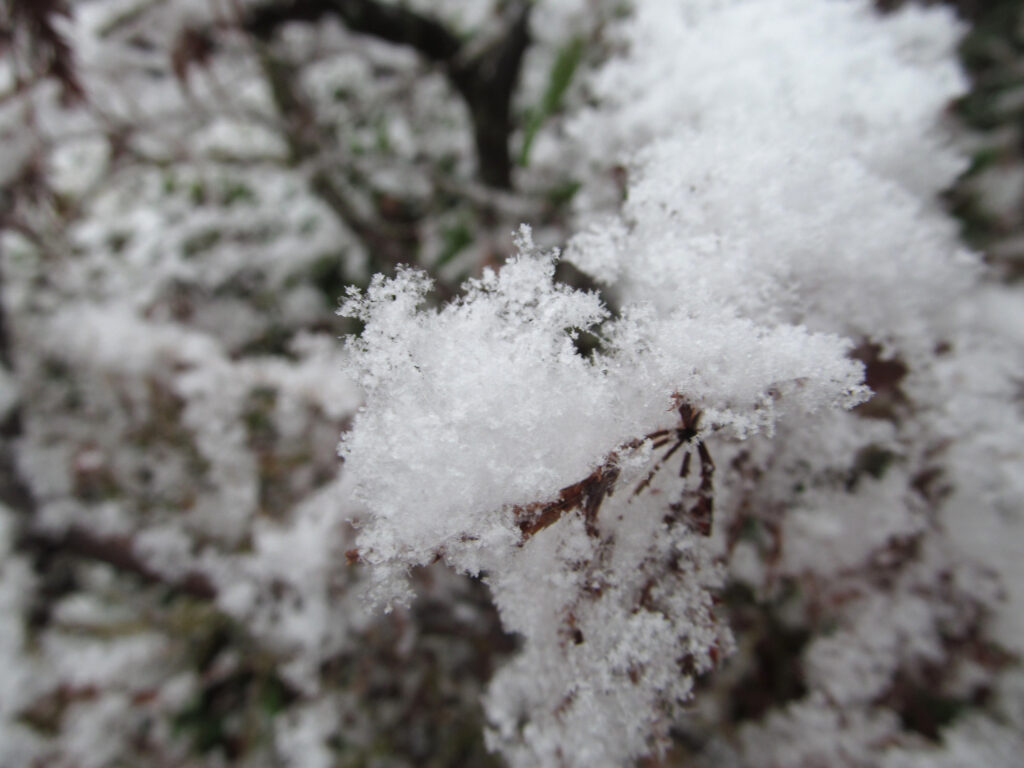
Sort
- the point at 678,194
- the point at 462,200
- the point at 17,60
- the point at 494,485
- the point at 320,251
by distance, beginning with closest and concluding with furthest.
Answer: the point at 494,485
the point at 678,194
the point at 17,60
the point at 462,200
the point at 320,251

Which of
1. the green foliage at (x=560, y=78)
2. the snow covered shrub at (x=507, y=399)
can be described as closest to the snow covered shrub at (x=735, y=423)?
the snow covered shrub at (x=507, y=399)

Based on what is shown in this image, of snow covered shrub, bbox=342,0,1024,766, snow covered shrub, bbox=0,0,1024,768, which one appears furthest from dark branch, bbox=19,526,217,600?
snow covered shrub, bbox=342,0,1024,766

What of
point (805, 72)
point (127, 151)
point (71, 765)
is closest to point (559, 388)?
point (805, 72)

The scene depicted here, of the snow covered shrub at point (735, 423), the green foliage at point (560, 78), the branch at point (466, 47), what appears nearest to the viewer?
the snow covered shrub at point (735, 423)

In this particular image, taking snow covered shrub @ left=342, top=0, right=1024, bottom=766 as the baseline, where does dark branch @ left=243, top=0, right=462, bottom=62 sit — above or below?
above

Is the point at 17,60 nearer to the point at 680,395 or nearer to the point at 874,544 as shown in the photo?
the point at 680,395

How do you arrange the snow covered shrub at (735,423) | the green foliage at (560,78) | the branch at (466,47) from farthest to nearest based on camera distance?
the branch at (466,47) < the green foliage at (560,78) < the snow covered shrub at (735,423)

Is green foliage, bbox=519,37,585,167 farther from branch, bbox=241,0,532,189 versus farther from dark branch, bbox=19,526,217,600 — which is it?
dark branch, bbox=19,526,217,600

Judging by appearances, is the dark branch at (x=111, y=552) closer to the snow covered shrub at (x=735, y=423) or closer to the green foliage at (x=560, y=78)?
the snow covered shrub at (x=735, y=423)

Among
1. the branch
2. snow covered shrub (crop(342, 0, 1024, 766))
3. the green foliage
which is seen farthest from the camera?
the branch

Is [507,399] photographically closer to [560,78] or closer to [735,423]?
[735,423]

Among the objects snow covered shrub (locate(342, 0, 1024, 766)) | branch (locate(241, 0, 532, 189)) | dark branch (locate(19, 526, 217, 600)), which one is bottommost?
snow covered shrub (locate(342, 0, 1024, 766))
